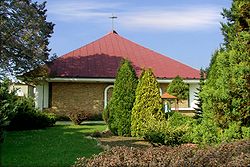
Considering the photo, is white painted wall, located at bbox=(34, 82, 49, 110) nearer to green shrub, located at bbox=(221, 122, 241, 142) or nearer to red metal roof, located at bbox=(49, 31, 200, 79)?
red metal roof, located at bbox=(49, 31, 200, 79)

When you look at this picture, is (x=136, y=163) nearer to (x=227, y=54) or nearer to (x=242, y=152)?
(x=242, y=152)

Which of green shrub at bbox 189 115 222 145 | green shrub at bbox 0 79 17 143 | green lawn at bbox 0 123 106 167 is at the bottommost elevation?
green lawn at bbox 0 123 106 167

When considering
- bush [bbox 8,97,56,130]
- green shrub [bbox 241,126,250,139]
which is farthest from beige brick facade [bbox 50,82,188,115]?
green shrub [bbox 241,126,250,139]

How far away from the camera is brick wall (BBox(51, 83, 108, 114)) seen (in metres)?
27.8

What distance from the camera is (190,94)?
29.4 m

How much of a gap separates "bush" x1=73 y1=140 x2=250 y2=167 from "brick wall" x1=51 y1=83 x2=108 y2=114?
22048 millimetres

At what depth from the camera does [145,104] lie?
51.6 ft

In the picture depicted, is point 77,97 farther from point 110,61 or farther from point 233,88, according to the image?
point 233,88

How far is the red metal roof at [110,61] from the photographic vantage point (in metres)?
28.2

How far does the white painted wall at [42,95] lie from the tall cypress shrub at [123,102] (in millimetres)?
11373

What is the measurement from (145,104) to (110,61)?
14429mm

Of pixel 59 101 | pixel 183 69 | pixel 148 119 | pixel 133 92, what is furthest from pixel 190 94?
pixel 148 119

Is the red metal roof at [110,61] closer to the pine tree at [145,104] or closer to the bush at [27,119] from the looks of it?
the bush at [27,119]

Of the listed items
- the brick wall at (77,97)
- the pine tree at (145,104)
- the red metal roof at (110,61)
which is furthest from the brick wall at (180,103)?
the pine tree at (145,104)
